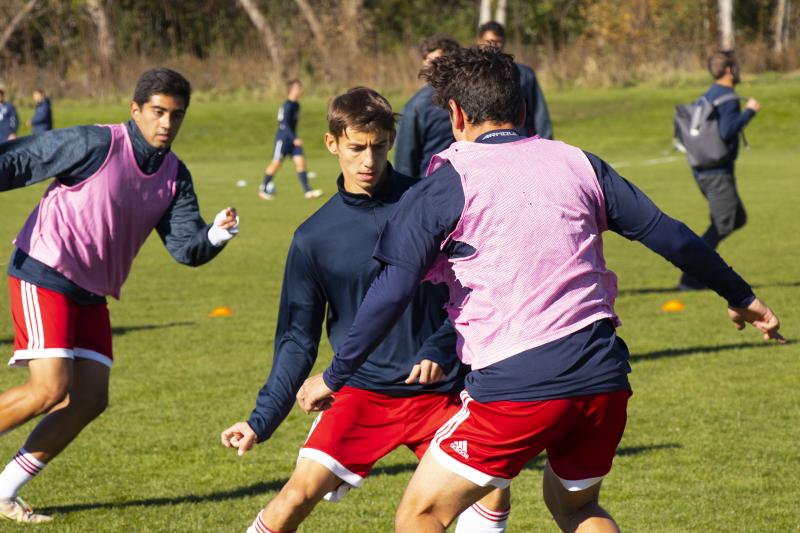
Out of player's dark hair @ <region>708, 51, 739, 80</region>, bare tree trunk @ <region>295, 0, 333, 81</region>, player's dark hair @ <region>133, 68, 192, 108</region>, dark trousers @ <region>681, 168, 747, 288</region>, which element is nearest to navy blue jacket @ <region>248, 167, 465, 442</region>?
player's dark hair @ <region>133, 68, 192, 108</region>

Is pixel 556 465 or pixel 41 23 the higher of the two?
pixel 556 465

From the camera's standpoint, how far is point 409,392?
4637 millimetres

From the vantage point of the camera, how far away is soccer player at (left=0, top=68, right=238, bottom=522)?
5.62 m

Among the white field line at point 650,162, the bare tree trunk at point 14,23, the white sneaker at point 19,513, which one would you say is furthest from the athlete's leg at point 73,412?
the bare tree trunk at point 14,23

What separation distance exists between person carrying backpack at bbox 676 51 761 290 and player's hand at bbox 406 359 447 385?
8.24 m

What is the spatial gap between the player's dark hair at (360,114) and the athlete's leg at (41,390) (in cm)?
176

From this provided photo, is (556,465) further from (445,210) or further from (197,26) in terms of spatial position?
(197,26)

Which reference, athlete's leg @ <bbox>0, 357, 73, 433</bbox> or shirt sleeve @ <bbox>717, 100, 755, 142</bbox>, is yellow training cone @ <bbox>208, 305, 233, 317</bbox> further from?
athlete's leg @ <bbox>0, 357, 73, 433</bbox>

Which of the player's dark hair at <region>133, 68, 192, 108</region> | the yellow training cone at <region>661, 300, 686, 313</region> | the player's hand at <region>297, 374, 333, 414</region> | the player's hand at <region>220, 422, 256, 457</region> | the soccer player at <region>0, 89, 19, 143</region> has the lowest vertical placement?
the soccer player at <region>0, 89, 19, 143</region>

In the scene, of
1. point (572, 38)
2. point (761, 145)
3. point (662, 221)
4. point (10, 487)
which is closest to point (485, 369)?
point (662, 221)

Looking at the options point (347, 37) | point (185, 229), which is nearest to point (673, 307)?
point (185, 229)

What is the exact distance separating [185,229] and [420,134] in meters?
3.43

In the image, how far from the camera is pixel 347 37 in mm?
45500

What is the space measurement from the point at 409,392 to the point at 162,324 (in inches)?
273
